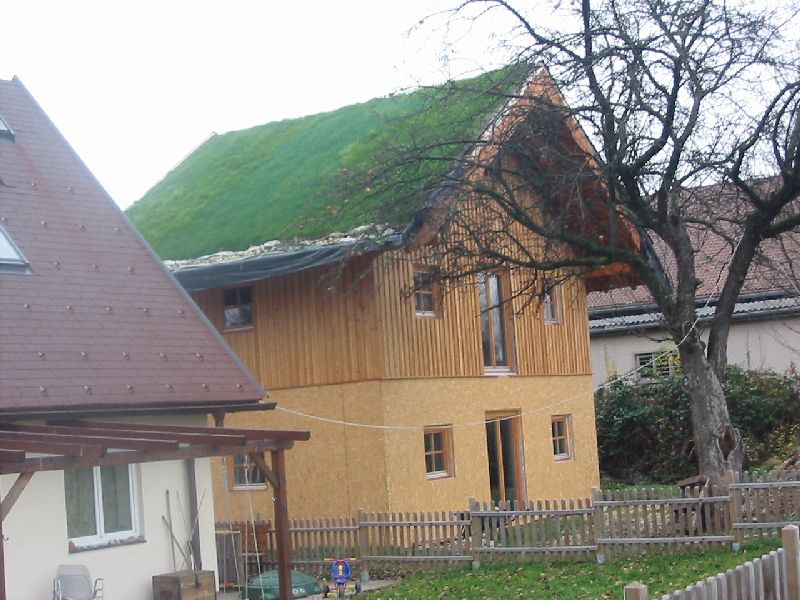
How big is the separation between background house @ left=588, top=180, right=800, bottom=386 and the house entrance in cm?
757

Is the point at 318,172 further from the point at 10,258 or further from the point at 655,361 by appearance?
the point at 655,361

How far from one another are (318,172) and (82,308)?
8661mm

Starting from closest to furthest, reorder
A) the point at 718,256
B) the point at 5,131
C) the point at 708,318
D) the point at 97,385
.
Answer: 1. the point at 97,385
2. the point at 5,131
3. the point at 708,318
4. the point at 718,256

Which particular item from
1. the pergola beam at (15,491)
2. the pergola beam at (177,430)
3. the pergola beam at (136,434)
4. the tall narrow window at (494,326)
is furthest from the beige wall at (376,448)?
the pergola beam at (15,491)

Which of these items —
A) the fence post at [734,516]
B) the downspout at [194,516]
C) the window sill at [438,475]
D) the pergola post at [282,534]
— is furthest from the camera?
the window sill at [438,475]

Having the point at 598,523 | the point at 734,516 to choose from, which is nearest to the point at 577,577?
the point at 598,523

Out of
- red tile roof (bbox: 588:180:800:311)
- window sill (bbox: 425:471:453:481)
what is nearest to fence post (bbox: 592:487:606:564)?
red tile roof (bbox: 588:180:800:311)

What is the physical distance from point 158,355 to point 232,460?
6.77m

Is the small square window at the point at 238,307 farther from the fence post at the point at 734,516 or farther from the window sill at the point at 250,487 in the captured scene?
the fence post at the point at 734,516

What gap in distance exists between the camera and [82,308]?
49.0ft

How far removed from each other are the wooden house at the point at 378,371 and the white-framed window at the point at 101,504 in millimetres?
4310

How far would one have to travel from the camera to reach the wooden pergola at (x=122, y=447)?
1061 centimetres

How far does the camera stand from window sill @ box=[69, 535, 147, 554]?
13.7 meters

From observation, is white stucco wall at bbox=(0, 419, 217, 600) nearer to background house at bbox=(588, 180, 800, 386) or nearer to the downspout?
the downspout
